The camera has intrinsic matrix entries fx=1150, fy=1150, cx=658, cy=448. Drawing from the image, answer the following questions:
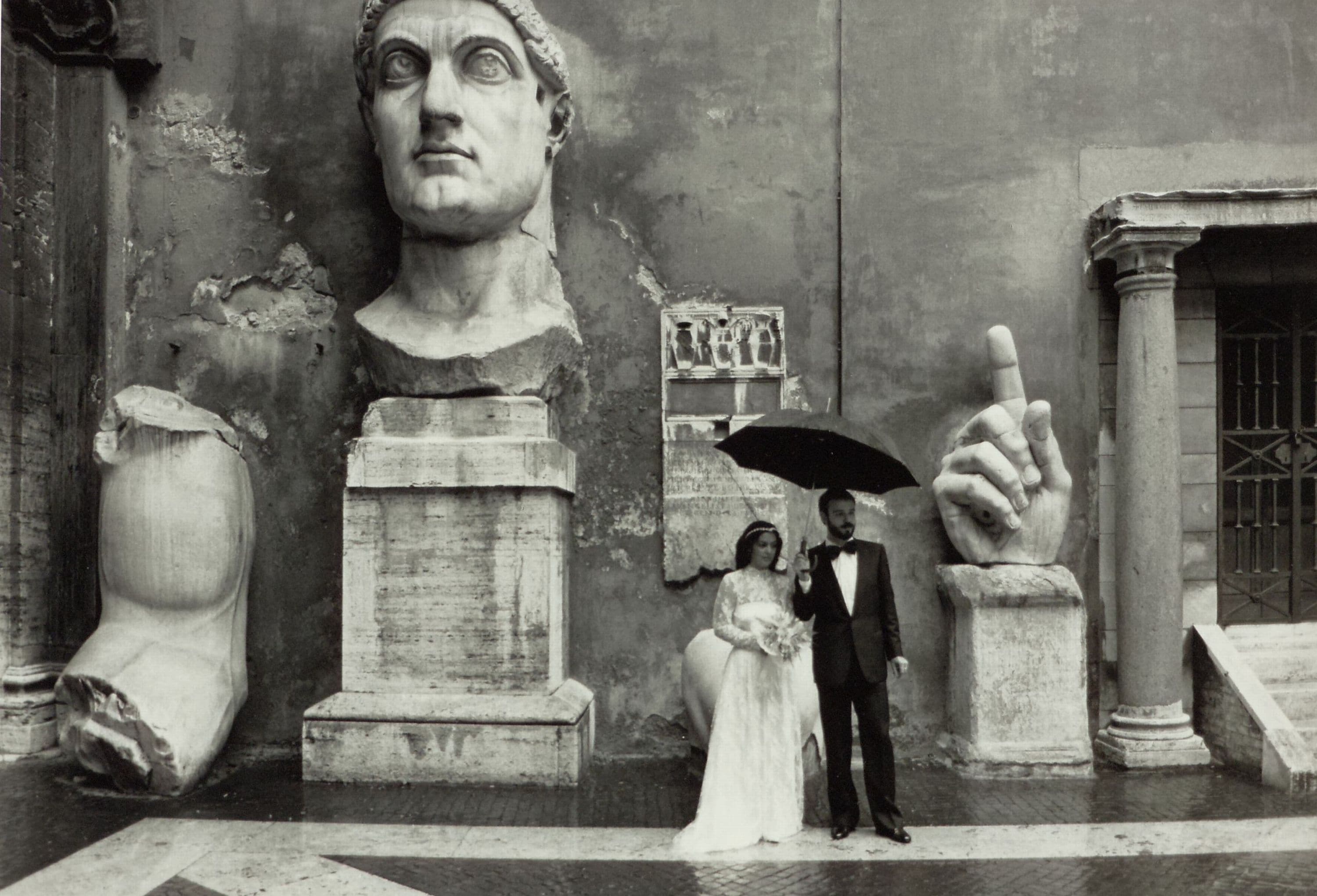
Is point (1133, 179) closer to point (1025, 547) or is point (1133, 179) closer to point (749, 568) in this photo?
point (1025, 547)

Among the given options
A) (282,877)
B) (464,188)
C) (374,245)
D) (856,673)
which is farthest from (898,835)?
(374,245)

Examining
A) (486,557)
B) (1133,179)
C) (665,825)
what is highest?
(1133,179)

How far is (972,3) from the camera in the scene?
7.03 meters

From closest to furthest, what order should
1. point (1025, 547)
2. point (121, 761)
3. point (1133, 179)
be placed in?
1. point (121, 761)
2. point (1025, 547)
3. point (1133, 179)

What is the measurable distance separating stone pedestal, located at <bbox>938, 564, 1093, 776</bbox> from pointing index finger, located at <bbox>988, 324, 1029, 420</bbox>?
3.34 feet

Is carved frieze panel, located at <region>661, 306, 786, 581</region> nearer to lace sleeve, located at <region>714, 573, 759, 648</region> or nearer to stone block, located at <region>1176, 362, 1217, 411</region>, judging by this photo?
lace sleeve, located at <region>714, 573, 759, 648</region>

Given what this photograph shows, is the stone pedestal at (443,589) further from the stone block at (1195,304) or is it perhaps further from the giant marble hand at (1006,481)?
the stone block at (1195,304)

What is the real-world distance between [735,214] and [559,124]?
1.18 metres

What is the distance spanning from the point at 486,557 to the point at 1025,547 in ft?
9.90

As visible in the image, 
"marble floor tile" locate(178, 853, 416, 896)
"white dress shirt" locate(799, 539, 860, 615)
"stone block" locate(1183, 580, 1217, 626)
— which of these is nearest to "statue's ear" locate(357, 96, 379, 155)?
"white dress shirt" locate(799, 539, 860, 615)

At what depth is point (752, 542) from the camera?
17.4ft

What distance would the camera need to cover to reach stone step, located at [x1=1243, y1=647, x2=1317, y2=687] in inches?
267

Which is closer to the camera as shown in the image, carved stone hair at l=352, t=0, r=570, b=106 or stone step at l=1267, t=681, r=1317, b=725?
carved stone hair at l=352, t=0, r=570, b=106

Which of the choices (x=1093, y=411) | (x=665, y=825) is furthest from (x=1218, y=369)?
(x=665, y=825)
